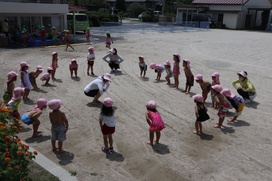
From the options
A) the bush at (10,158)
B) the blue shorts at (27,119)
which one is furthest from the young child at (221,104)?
the bush at (10,158)

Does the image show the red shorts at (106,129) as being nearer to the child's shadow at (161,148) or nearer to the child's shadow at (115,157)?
the child's shadow at (115,157)

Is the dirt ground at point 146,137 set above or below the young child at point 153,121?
below

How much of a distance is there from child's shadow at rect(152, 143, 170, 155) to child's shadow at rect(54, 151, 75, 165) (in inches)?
73.1

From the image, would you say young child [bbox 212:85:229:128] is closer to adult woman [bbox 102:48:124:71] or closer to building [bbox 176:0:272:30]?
adult woman [bbox 102:48:124:71]

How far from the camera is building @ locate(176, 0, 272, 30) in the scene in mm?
44416

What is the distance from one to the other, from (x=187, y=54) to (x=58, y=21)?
Answer: 12.5 metres

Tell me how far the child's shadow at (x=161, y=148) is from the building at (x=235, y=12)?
41.9m

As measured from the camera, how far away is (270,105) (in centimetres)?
973

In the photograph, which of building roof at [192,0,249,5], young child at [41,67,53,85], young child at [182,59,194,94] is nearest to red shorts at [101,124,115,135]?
young child at [182,59,194,94]

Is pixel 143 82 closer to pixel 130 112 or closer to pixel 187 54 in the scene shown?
pixel 130 112

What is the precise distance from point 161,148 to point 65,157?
2.16m

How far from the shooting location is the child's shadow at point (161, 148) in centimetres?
639

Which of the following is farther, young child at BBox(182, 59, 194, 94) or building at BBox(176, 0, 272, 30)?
building at BBox(176, 0, 272, 30)

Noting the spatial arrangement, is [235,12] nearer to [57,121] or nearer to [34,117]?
[34,117]
